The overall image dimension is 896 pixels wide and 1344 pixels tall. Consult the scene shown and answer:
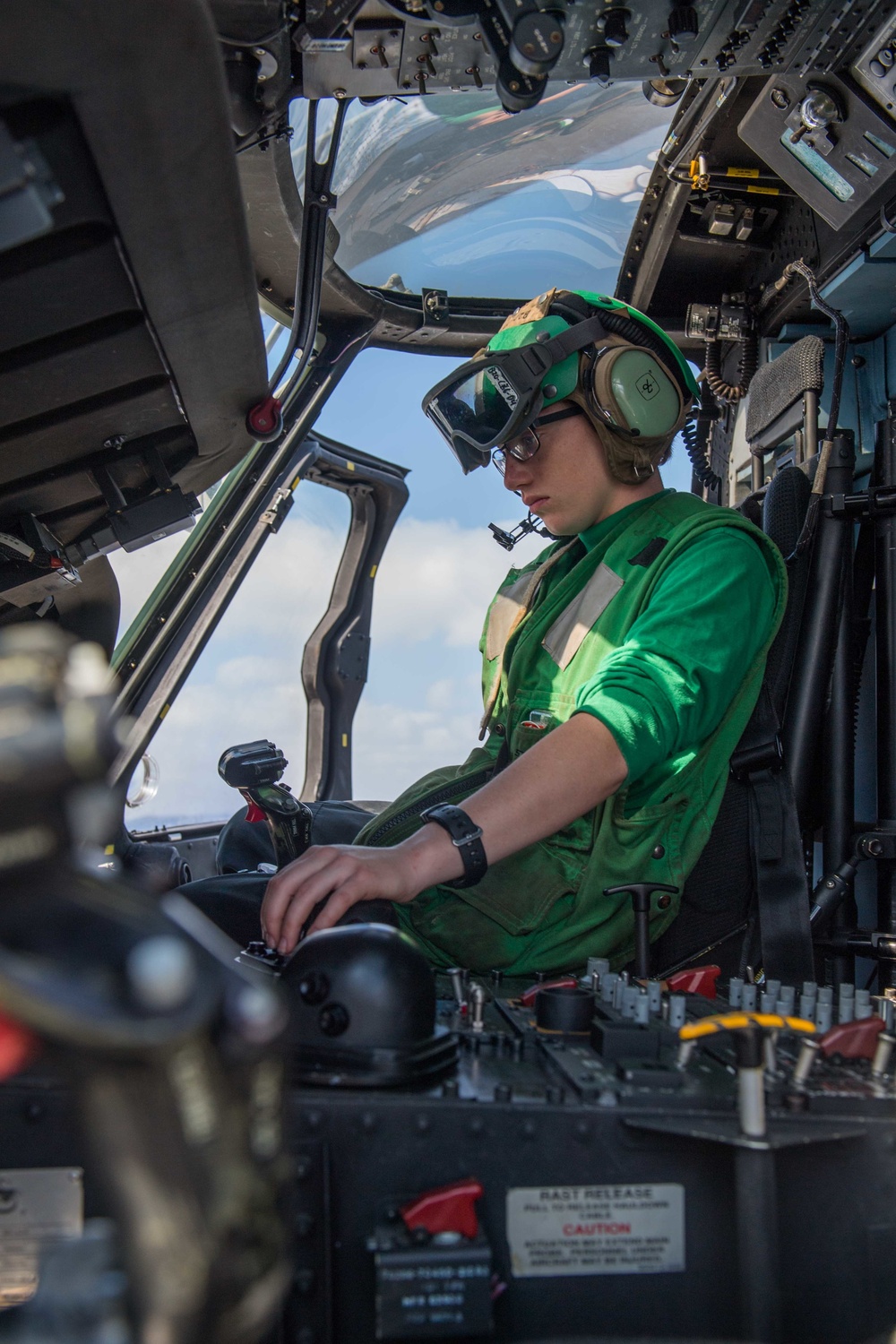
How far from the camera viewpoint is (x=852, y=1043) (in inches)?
39.6

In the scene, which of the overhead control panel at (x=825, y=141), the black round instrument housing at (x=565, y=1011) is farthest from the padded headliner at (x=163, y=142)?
the overhead control panel at (x=825, y=141)

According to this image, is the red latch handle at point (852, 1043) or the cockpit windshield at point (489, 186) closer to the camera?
the red latch handle at point (852, 1043)

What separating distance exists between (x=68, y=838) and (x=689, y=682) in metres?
1.28

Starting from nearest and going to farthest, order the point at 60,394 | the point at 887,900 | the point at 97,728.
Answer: the point at 97,728, the point at 60,394, the point at 887,900

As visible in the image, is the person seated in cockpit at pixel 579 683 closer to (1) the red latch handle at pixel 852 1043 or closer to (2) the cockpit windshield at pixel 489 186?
(1) the red latch handle at pixel 852 1043

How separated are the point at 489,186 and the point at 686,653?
2337 millimetres

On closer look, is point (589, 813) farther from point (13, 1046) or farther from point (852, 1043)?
point (13, 1046)

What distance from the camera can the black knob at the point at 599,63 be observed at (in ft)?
6.26

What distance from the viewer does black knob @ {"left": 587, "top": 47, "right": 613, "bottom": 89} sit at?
191cm

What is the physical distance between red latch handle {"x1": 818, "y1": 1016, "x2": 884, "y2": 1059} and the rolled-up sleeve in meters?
0.53

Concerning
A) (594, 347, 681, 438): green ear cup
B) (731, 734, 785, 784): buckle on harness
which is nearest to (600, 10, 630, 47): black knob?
(594, 347, 681, 438): green ear cup

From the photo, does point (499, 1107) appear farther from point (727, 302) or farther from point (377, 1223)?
point (727, 302)

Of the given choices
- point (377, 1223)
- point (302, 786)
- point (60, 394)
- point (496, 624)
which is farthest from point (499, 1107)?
point (302, 786)

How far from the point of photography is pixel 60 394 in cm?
149
